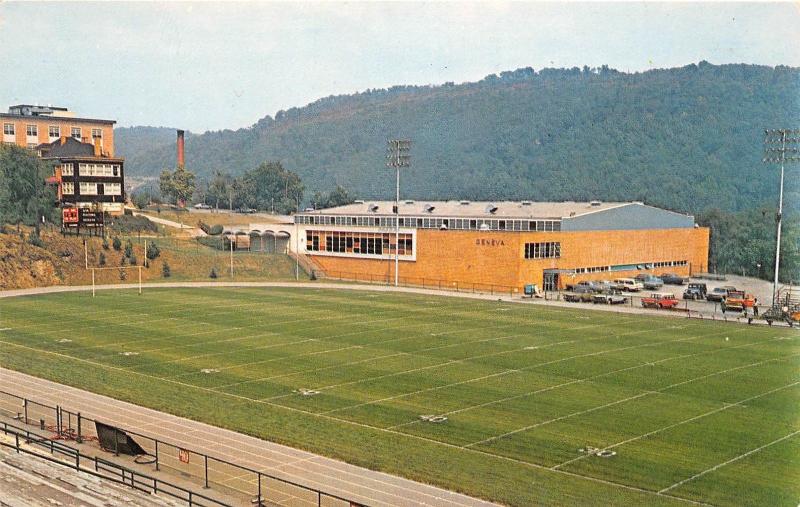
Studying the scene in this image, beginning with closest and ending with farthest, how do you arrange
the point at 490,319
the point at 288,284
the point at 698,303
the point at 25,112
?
1. the point at 490,319
2. the point at 698,303
3. the point at 288,284
4. the point at 25,112

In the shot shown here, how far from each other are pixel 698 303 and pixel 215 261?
1931 inches

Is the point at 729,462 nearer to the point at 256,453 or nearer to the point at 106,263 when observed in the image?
the point at 256,453

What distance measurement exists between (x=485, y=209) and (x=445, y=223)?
5.87 metres

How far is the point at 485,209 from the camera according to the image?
8938 centimetres

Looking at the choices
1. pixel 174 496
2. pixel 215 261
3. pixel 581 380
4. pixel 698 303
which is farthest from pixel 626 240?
pixel 174 496

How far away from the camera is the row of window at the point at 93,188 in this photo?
103m

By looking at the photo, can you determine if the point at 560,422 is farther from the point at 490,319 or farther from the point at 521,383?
the point at 490,319

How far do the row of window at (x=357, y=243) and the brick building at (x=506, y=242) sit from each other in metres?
0.10

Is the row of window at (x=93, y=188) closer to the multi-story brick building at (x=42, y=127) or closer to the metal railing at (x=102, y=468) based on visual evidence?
the multi-story brick building at (x=42, y=127)

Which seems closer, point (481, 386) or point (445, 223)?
point (481, 386)

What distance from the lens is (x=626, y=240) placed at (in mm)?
84312

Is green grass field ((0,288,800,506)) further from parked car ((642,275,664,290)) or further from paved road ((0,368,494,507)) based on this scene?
parked car ((642,275,664,290))

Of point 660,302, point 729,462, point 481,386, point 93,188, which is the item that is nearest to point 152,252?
point 93,188

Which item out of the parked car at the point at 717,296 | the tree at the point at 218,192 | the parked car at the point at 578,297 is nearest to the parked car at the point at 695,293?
the parked car at the point at 717,296
